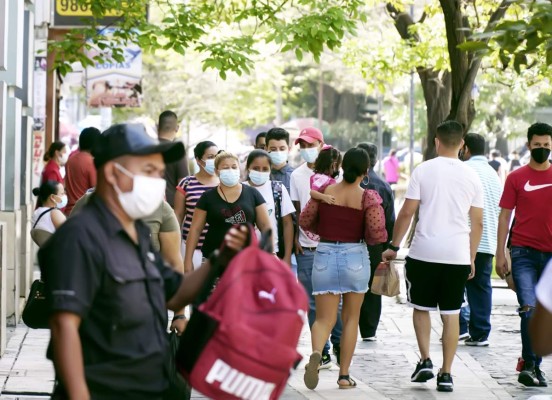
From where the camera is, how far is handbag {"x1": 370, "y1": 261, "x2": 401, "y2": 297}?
10367 millimetres

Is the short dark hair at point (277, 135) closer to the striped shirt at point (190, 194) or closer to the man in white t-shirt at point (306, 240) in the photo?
the man in white t-shirt at point (306, 240)

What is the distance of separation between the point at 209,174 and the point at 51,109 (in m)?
12.5

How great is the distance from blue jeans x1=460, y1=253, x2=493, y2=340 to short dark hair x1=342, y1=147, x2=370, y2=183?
2.91 m

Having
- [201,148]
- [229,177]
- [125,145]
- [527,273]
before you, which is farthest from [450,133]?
[125,145]

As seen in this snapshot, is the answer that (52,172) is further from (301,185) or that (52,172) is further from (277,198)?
(277,198)

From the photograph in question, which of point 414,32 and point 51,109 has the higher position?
point 414,32

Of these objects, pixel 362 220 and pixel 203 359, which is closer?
pixel 203 359

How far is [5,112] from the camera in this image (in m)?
13.3

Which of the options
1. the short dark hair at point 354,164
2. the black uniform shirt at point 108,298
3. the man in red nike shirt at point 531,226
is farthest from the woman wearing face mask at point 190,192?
the black uniform shirt at point 108,298

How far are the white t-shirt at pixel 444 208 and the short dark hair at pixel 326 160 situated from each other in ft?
2.86

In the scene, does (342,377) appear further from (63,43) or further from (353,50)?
(353,50)

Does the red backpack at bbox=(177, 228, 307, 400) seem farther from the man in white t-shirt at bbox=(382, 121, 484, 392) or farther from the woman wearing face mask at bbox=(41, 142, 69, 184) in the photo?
the woman wearing face mask at bbox=(41, 142, 69, 184)

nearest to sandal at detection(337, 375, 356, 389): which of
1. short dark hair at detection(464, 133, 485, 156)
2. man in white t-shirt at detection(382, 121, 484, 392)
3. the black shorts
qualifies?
man in white t-shirt at detection(382, 121, 484, 392)

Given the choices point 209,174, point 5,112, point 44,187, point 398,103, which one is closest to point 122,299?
point 209,174
